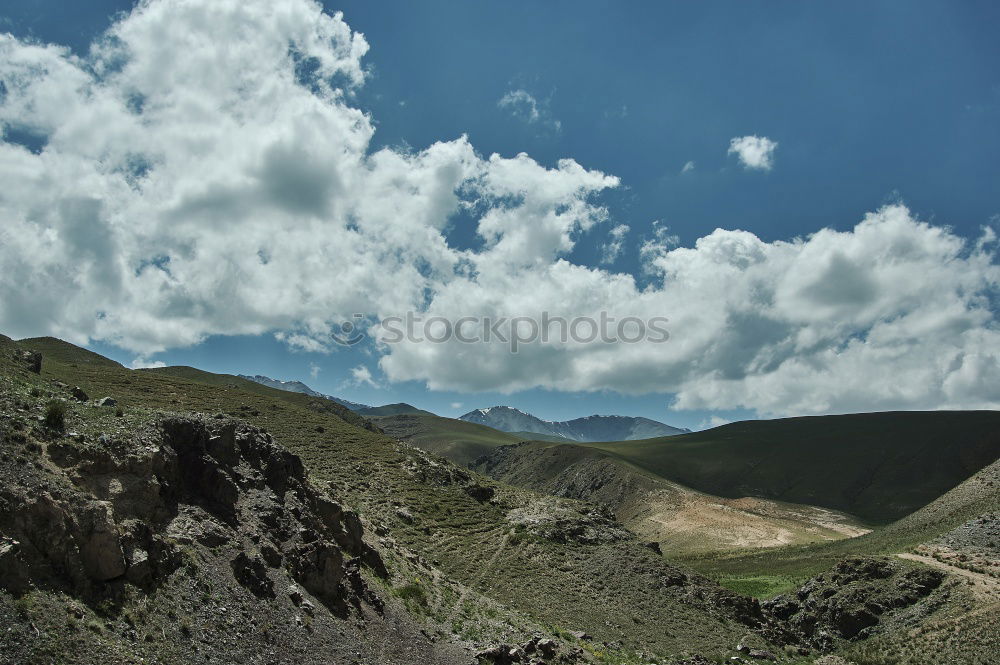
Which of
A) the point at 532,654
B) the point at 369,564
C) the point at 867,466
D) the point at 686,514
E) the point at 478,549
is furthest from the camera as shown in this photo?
the point at 867,466

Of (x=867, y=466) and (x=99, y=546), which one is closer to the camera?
(x=99, y=546)

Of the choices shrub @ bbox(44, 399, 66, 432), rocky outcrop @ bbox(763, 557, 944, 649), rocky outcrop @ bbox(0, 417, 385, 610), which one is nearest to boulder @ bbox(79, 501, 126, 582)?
rocky outcrop @ bbox(0, 417, 385, 610)

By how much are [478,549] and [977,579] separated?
3917 cm

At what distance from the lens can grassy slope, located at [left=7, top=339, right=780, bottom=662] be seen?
129 ft

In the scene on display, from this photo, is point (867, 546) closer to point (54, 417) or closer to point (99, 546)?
point (99, 546)

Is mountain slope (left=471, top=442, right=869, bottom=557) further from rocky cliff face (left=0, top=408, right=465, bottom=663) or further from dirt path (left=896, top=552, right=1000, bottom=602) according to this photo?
rocky cliff face (left=0, top=408, right=465, bottom=663)

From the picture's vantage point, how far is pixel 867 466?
549 ft

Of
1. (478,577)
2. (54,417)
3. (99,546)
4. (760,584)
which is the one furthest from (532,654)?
(760,584)

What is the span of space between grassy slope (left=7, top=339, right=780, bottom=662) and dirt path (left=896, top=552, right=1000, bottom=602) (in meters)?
17.6

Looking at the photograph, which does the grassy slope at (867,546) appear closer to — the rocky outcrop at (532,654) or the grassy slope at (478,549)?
the grassy slope at (478,549)

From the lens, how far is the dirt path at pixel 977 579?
39.6 metres

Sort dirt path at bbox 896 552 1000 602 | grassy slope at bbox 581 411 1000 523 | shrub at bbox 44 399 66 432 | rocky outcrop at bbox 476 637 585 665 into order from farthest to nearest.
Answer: grassy slope at bbox 581 411 1000 523 → dirt path at bbox 896 552 1000 602 → rocky outcrop at bbox 476 637 585 665 → shrub at bbox 44 399 66 432

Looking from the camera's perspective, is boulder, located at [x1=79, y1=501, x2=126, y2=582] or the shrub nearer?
boulder, located at [x1=79, y1=501, x2=126, y2=582]

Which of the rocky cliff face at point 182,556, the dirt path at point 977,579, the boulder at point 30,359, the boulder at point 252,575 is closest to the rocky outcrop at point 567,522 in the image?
the rocky cliff face at point 182,556
